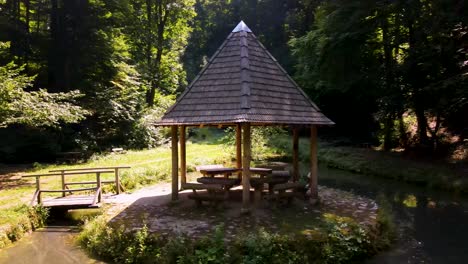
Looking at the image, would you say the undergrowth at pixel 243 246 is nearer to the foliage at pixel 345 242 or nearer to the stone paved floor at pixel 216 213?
the foliage at pixel 345 242

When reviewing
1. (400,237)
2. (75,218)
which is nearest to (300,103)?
(400,237)

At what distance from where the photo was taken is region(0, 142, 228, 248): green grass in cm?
1188

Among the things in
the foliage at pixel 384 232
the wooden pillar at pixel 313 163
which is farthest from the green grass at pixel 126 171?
the foliage at pixel 384 232

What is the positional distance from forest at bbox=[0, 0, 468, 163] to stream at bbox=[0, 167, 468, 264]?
4.57 m

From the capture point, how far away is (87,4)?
24812 mm

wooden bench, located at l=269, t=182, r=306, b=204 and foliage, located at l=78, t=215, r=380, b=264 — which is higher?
wooden bench, located at l=269, t=182, r=306, b=204

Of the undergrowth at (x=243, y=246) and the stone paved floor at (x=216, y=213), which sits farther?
the stone paved floor at (x=216, y=213)

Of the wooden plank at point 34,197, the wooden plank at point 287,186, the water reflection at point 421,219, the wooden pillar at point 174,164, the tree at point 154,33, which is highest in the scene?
the tree at point 154,33

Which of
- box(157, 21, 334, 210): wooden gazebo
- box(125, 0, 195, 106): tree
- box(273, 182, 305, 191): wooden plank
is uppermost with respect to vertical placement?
box(125, 0, 195, 106): tree

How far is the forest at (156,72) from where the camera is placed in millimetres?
16781

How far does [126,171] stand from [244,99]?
7.94m

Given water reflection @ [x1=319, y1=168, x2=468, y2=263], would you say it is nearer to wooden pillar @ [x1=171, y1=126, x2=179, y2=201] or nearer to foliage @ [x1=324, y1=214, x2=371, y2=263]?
foliage @ [x1=324, y1=214, x2=371, y2=263]

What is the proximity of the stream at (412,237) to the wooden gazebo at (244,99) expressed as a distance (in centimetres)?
304

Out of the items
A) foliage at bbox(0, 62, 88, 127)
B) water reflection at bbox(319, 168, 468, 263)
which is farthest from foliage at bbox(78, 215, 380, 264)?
foliage at bbox(0, 62, 88, 127)
